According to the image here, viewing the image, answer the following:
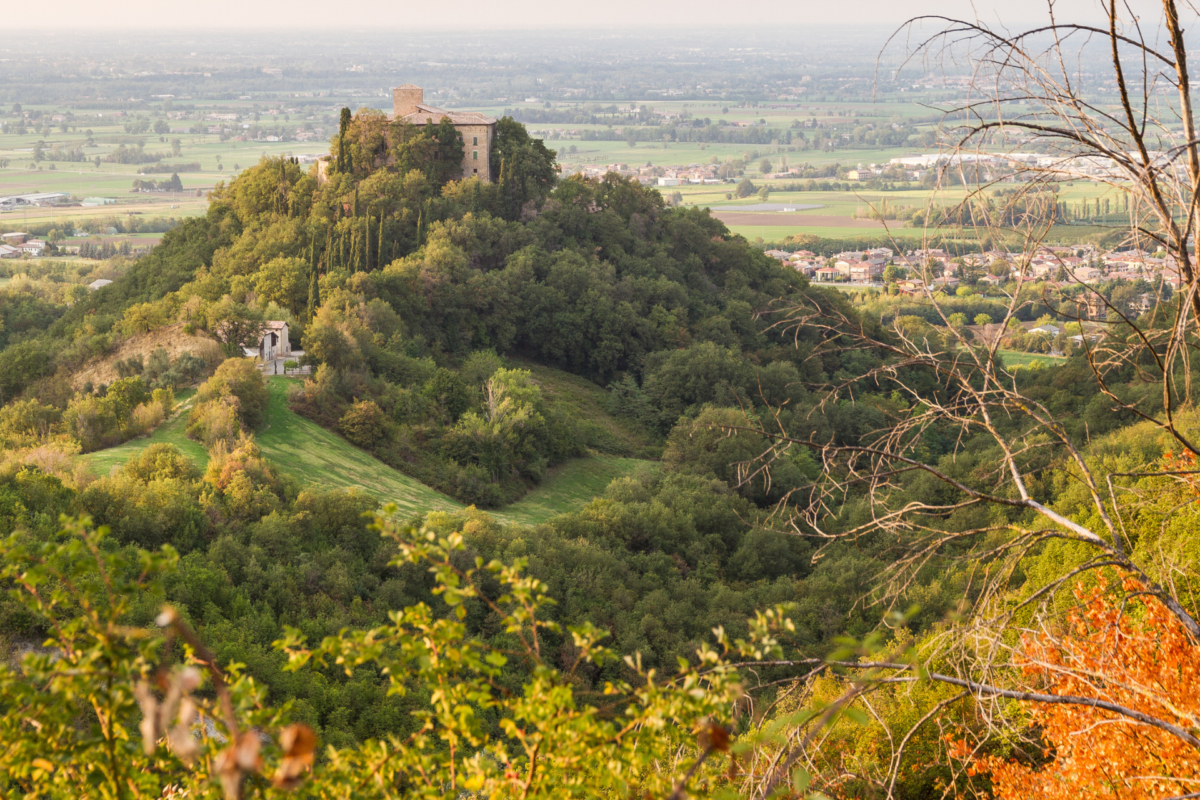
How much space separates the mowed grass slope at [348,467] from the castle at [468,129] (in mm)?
17091

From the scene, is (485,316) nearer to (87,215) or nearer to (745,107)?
(87,215)

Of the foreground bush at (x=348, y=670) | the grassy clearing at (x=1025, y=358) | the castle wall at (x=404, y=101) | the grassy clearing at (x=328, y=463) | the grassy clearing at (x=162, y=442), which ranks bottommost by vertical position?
the grassy clearing at (x=1025, y=358)

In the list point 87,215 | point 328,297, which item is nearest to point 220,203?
point 328,297

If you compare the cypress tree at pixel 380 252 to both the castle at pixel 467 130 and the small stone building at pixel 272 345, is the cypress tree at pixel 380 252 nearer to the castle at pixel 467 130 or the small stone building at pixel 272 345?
the castle at pixel 467 130

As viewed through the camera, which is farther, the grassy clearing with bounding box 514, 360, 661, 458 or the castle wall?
the castle wall

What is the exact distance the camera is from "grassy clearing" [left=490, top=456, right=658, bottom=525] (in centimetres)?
2920

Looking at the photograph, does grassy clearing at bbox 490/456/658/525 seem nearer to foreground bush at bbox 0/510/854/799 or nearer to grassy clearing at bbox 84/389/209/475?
grassy clearing at bbox 84/389/209/475

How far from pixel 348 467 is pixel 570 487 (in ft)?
28.2

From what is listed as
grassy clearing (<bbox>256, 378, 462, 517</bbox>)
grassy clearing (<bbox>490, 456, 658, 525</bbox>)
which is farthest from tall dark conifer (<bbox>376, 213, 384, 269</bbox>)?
grassy clearing (<bbox>256, 378, 462, 517</bbox>)

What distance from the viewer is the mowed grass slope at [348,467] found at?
76.3 ft

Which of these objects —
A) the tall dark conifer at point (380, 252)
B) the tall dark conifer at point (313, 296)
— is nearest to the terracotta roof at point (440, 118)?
the tall dark conifer at point (380, 252)

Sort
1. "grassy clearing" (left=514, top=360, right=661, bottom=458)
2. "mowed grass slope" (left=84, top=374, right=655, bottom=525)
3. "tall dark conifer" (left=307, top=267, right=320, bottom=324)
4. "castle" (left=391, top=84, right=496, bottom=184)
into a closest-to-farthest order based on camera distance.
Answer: "mowed grass slope" (left=84, top=374, right=655, bottom=525) < "tall dark conifer" (left=307, top=267, right=320, bottom=324) < "grassy clearing" (left=514, top=360, right=661, bottom=458) < "castle" (left=391, top=84, right=496, bottom=184)

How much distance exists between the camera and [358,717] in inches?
562

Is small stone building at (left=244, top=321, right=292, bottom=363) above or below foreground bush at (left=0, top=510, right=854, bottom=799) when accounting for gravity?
below
